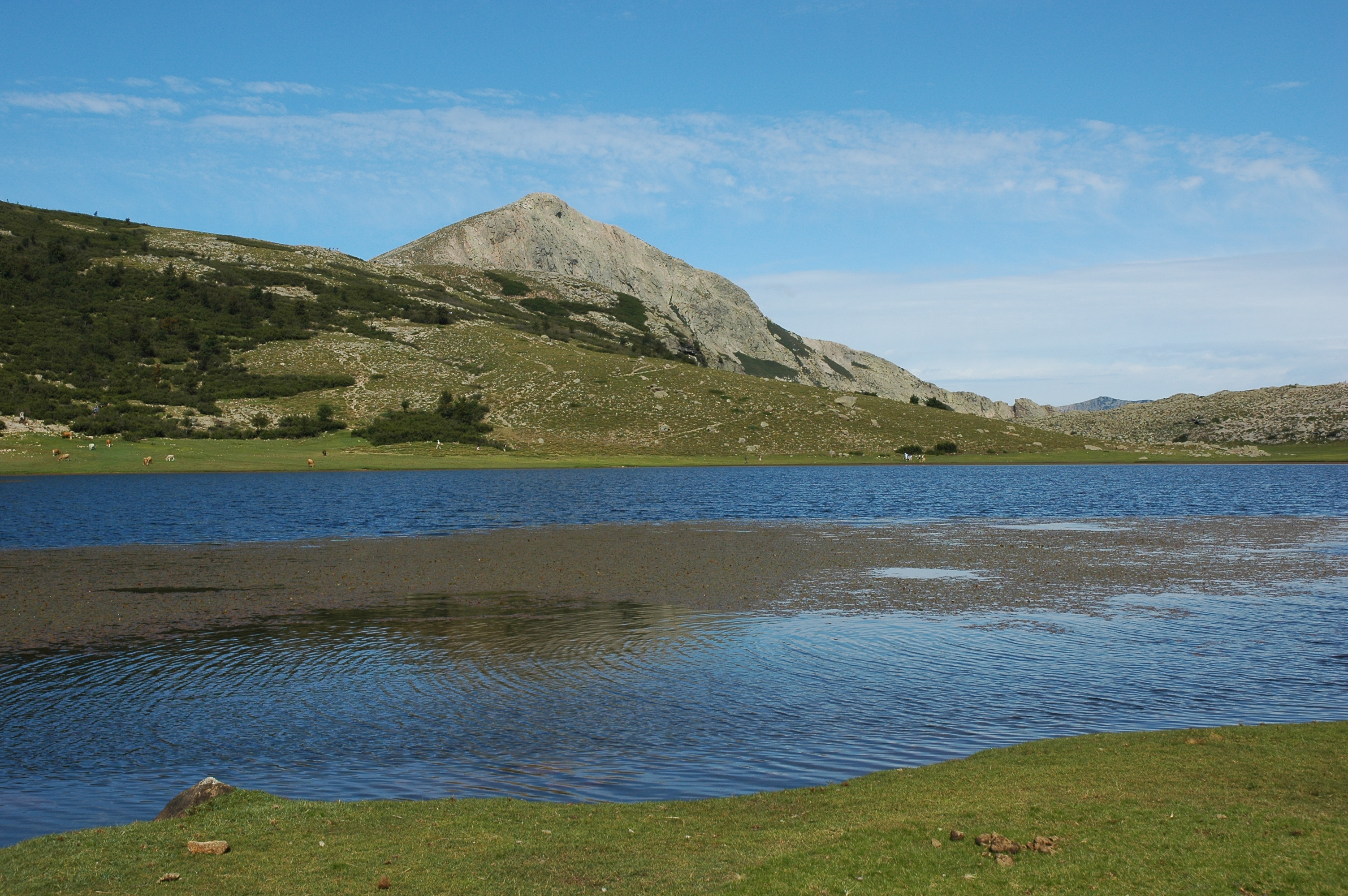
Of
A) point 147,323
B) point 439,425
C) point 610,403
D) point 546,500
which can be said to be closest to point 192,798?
point 546,500

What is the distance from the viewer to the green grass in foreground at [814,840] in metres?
8.52

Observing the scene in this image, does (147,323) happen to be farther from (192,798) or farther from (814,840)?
(814,840)

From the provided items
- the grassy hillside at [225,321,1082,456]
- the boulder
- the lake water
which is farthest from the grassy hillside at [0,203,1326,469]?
the boulder

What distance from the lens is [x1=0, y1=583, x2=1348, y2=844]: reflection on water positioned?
12867 mm

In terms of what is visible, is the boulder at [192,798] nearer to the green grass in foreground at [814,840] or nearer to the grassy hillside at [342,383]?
the green grass in foreground at [814,840]

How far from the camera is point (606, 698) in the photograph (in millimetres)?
16656

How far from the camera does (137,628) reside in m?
23.5

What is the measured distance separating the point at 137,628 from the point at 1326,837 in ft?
81.5

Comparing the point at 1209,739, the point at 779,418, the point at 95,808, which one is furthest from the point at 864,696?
the point at 779,418

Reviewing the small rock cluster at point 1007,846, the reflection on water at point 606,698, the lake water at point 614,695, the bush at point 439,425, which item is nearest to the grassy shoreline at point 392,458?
the bush at point 439,425

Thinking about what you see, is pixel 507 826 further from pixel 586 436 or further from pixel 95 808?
pixel 586 436

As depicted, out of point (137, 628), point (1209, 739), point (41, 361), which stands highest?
point (41, 361)

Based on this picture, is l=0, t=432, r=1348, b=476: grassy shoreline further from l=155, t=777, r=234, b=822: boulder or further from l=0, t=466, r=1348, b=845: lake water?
l=155, t=777, r=234, b=822: boulder

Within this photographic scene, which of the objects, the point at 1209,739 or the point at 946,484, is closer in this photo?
the point at 1209,739
